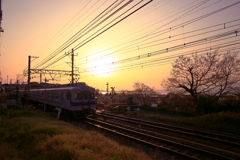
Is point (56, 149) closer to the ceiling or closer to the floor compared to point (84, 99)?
closer to the floor

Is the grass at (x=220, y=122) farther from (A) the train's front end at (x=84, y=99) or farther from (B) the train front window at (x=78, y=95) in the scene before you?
(B) the train front window at (x=78, y=95)

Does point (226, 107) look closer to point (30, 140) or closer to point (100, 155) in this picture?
point (100, 155)

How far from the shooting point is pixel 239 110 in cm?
1488

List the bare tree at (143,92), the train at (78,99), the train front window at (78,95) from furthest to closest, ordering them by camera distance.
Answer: the bare tree at (143,92), the train front window at (78,95), the train at (78,99)

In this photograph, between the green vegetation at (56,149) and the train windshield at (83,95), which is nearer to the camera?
the green vegetation at (56,149)

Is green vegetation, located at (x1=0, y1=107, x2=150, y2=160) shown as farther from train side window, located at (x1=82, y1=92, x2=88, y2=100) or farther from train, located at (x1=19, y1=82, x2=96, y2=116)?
train side window, located at (x1=82, y1=92, x2=88, y2=100)

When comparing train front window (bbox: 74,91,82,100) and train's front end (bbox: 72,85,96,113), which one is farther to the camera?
train front window (bbox: 74,91,82,100)

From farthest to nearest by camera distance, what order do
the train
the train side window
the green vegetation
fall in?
the train side window < the train < the green vegetation

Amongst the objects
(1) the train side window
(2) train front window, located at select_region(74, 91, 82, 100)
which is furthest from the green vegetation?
(1) the train side window

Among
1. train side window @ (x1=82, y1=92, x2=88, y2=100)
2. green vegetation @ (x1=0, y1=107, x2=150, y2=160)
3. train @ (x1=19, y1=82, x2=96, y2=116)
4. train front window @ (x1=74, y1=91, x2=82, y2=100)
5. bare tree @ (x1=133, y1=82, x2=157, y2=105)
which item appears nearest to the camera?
green vegetation @ (x1=0, y1=107, x2=150, y2=160)

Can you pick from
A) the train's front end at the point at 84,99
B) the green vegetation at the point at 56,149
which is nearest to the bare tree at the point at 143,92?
the train's front end at the point at 84,99

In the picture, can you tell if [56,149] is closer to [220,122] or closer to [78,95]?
[78,95]

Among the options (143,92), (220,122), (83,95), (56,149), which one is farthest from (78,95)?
(143,92)

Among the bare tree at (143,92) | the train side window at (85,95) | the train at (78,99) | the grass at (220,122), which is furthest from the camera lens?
the bare tree at (143,92)
